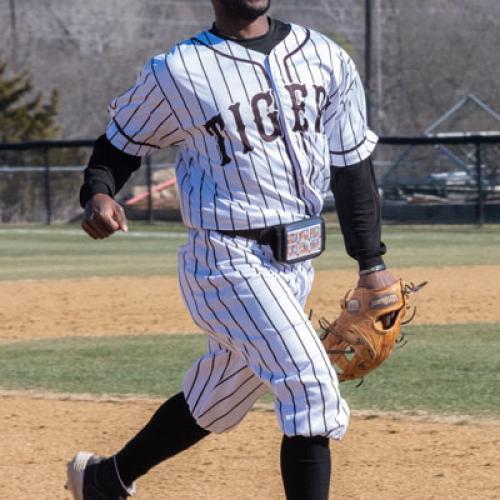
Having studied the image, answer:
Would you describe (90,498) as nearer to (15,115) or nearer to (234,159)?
(234,159)

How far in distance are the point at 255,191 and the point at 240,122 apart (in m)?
0.19

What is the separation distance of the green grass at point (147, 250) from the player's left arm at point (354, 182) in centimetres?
915

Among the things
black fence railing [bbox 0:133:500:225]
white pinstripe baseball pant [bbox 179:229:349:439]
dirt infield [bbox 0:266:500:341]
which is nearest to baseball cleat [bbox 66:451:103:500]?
white pinstripe baseball pant [bbox 179:229:349:439]

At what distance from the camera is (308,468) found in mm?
3629

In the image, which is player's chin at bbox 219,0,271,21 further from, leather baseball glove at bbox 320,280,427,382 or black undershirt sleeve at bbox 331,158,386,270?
leather baseball glove at bbox 320,280,427,382

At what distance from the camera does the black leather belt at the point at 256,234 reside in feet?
12.2

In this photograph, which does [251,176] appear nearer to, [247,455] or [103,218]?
[103,218]

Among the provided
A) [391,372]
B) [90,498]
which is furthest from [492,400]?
[90,498]

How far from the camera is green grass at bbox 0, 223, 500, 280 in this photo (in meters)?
13.7

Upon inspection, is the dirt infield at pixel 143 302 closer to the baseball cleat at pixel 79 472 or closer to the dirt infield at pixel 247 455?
the dirt infield at pixel 247 455

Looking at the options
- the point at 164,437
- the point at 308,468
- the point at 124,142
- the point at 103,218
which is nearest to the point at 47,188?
the point at 164,437

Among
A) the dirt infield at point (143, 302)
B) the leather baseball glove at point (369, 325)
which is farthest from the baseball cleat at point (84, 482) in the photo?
the dirt infield at point (143, 302)

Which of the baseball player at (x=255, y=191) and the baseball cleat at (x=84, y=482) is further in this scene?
the baseball cleat at (x=84, y=482)

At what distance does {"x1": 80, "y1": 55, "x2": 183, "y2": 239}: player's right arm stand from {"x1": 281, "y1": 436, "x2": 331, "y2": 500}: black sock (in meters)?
0.76
